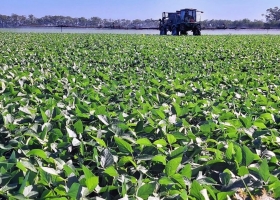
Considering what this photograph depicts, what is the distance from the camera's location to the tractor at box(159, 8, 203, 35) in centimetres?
3341

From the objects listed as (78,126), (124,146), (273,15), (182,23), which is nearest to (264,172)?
(124,146)

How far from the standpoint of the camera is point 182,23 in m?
33.5

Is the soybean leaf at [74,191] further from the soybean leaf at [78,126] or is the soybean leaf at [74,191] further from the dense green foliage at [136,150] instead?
the soybean leaf at [78,126]

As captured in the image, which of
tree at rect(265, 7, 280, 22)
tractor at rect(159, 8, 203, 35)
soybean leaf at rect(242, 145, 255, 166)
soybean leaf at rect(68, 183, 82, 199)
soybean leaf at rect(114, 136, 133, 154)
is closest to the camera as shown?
soybean leaf at rect(68, 183, 82, 199)

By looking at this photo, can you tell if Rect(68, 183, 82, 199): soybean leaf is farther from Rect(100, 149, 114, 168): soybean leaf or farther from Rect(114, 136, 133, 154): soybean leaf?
Rect(114, 136, 133, 154): soybean leaf

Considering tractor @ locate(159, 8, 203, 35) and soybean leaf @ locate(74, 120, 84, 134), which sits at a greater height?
tractor @ locate(159, 8, 203, 35)

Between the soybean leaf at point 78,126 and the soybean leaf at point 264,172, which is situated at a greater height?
the soybean leaf at point 78,126

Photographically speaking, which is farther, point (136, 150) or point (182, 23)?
point (182, 23)

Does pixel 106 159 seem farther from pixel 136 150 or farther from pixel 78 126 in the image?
pixel 78 126

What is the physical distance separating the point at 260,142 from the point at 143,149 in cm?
65

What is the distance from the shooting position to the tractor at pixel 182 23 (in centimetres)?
3341

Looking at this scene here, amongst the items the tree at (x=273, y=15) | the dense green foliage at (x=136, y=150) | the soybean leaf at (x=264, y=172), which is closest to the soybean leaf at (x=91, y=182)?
the dense green foliage at (x=136, y=150)

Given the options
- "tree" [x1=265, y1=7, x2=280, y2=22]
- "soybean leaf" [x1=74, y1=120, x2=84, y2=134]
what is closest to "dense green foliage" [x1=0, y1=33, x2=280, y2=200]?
"soybean leaf" [x1=74, y1=120, x2=84, y2=134]

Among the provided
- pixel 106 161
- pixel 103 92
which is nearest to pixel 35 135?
pixel 106 161
